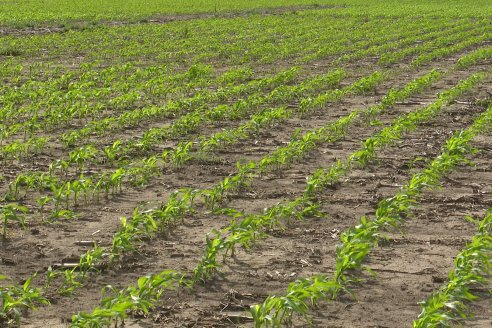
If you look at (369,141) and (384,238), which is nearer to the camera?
(384,238)

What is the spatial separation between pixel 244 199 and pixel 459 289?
10.3 feet

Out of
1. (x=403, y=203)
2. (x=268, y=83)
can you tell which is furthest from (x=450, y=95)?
(x=403, y=203)

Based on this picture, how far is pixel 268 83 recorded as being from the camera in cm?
1656

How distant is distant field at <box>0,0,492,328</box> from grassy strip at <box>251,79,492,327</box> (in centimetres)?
2

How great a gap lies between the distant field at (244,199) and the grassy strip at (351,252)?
0.02 meters

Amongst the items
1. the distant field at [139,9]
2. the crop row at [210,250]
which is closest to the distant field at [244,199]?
the crop row at [210,250]

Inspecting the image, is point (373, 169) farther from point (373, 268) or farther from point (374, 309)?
point (374, 309)

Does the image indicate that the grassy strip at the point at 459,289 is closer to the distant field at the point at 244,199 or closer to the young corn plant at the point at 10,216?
the distant field at the point at 244,199

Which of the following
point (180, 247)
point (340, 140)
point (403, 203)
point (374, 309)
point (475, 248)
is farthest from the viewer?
point (340, 140)

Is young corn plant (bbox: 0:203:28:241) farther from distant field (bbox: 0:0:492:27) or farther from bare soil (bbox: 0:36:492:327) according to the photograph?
distant field (bbox: 0:0:492:27)

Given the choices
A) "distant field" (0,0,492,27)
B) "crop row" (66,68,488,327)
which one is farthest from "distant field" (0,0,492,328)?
"distant field" (0,0,492,27)

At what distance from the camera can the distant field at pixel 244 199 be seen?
5.96 meters

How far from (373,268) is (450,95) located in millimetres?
8620

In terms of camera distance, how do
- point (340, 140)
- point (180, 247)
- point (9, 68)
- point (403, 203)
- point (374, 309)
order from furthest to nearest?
point (9, 68) → point (340, 140) → point (403, 203) → point (180, 247) → point (374, 309)
